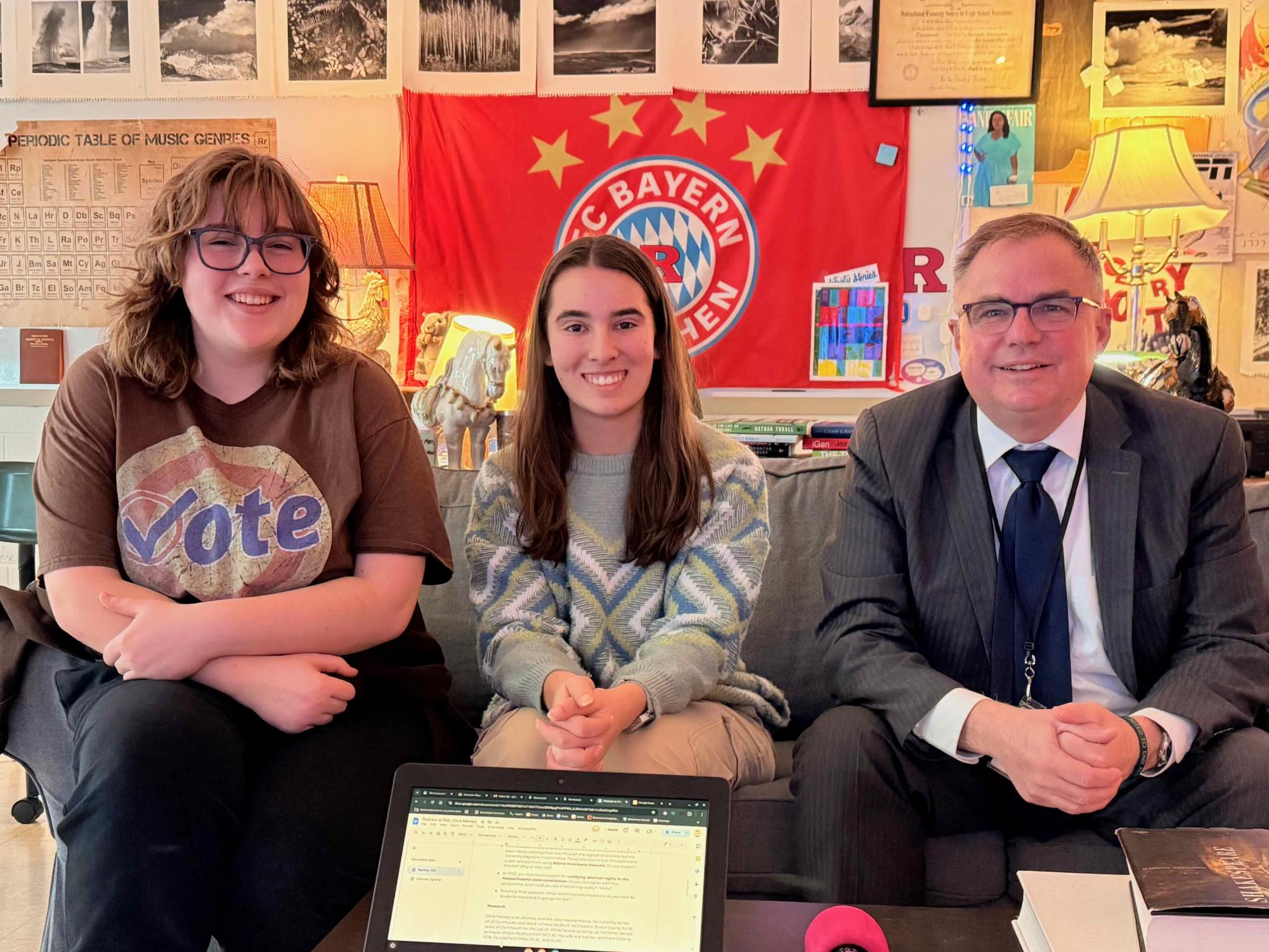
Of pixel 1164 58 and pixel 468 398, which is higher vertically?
pixel 1164 58

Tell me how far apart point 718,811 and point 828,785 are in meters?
0.39

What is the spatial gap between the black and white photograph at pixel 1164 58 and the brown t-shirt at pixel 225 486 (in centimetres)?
297

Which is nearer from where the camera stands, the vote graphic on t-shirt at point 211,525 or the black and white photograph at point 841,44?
the vote graphic on t-shirt at point 211,525

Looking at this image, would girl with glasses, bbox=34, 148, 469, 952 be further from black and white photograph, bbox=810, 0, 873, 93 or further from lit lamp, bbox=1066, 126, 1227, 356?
black and white photograph, bbox=810, 0, 873, 93

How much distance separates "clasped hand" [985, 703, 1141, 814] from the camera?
1.26 meters

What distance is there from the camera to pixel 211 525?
145 cm

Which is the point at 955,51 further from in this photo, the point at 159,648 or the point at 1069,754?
the point at 159,648

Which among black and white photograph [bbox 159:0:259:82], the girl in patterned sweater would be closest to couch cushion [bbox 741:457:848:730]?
the girl in patterned sweater

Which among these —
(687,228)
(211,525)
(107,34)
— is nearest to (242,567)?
(211,525)

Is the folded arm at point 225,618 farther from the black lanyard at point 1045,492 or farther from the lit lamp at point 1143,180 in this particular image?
the lit lamp at point 1143,180

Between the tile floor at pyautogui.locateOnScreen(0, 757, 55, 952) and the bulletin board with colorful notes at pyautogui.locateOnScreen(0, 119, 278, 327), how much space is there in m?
1.82

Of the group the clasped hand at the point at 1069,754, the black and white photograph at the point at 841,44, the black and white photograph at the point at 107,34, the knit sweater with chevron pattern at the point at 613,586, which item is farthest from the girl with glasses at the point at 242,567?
the black and white photograph at the point at 107,34

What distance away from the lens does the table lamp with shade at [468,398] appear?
2.70m

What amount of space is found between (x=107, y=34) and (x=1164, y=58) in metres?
3.55
